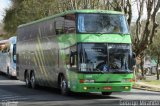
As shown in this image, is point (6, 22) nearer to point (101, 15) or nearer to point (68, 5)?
point (68, 5)

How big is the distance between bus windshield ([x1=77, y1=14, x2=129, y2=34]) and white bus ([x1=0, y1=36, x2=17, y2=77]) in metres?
17.5

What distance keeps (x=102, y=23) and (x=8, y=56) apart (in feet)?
66.0

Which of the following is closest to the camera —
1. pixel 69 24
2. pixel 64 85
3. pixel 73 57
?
pixel 73 57

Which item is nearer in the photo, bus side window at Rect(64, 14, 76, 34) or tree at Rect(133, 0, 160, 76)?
bus side window at Rect(64, 14, 76, 34)

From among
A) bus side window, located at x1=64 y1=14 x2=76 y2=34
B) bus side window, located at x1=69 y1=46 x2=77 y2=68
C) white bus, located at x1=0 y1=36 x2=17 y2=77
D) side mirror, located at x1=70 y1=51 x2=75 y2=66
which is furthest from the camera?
white bus, located at x1=0 y1=36 x2=17 y2=77

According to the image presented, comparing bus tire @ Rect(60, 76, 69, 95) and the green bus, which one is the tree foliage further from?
bus tire @ Rect(60, 76, 69, 95)

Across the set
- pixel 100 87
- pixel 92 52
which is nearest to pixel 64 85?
pixel 100 87

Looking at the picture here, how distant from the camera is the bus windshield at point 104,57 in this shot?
20828 mm

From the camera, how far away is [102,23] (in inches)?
855

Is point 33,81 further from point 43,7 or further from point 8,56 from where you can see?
point 43,7

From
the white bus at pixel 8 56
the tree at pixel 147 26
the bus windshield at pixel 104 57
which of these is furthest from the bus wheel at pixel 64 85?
the white bus at pixel 8 56

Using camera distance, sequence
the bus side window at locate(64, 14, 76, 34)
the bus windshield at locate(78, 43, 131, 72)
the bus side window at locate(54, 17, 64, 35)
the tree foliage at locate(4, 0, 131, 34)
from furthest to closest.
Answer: the tree foliage at locate(4, 0, 131, 34) → the bus side window at locate(54, 17, 64, 35) → the bus side window at locate(64, 14, 76, 34) → the bus windshield at locate(78, 43, 131, 72)

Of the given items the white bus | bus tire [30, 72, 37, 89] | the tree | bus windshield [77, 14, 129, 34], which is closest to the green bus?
bus windshield [77, 14, 129, 34]

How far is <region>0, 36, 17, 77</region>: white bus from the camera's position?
38841 millimetres
